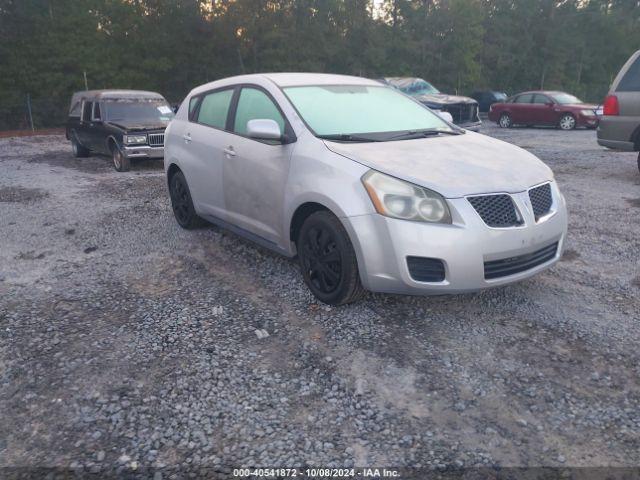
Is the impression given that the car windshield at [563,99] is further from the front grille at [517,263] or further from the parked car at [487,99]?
the front grille at [517,263]

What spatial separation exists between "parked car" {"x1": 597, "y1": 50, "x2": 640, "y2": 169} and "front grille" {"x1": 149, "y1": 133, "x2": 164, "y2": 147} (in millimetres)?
8430

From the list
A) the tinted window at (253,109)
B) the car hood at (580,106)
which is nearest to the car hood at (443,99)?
the car hood at (580,106)

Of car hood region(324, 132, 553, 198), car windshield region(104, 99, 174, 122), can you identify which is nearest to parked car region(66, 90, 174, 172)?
car windshield region(104, 99, 174, 122)

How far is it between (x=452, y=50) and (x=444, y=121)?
34106 mm

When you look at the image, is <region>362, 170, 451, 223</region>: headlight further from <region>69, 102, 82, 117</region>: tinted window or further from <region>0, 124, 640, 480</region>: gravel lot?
<region>69, 102, 82, 117</region>: tinted window

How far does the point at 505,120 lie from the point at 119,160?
49.0 feet

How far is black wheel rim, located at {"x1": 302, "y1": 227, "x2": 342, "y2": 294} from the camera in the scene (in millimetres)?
3756

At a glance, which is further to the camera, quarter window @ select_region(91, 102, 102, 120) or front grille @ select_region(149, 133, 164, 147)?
quarter window @ select_region(91, 102, 102, 120)

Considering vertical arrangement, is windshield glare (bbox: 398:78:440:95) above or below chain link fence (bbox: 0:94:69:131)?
above

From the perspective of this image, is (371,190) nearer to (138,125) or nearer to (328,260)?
(328,260)

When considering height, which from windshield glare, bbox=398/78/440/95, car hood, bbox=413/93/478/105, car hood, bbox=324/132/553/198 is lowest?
→ car hood, bbox=324/132/553/198

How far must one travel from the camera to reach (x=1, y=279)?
4.73m

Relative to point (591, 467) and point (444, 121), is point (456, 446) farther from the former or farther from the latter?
point (444, 121)

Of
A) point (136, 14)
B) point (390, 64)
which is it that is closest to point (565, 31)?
point (390, 64)
